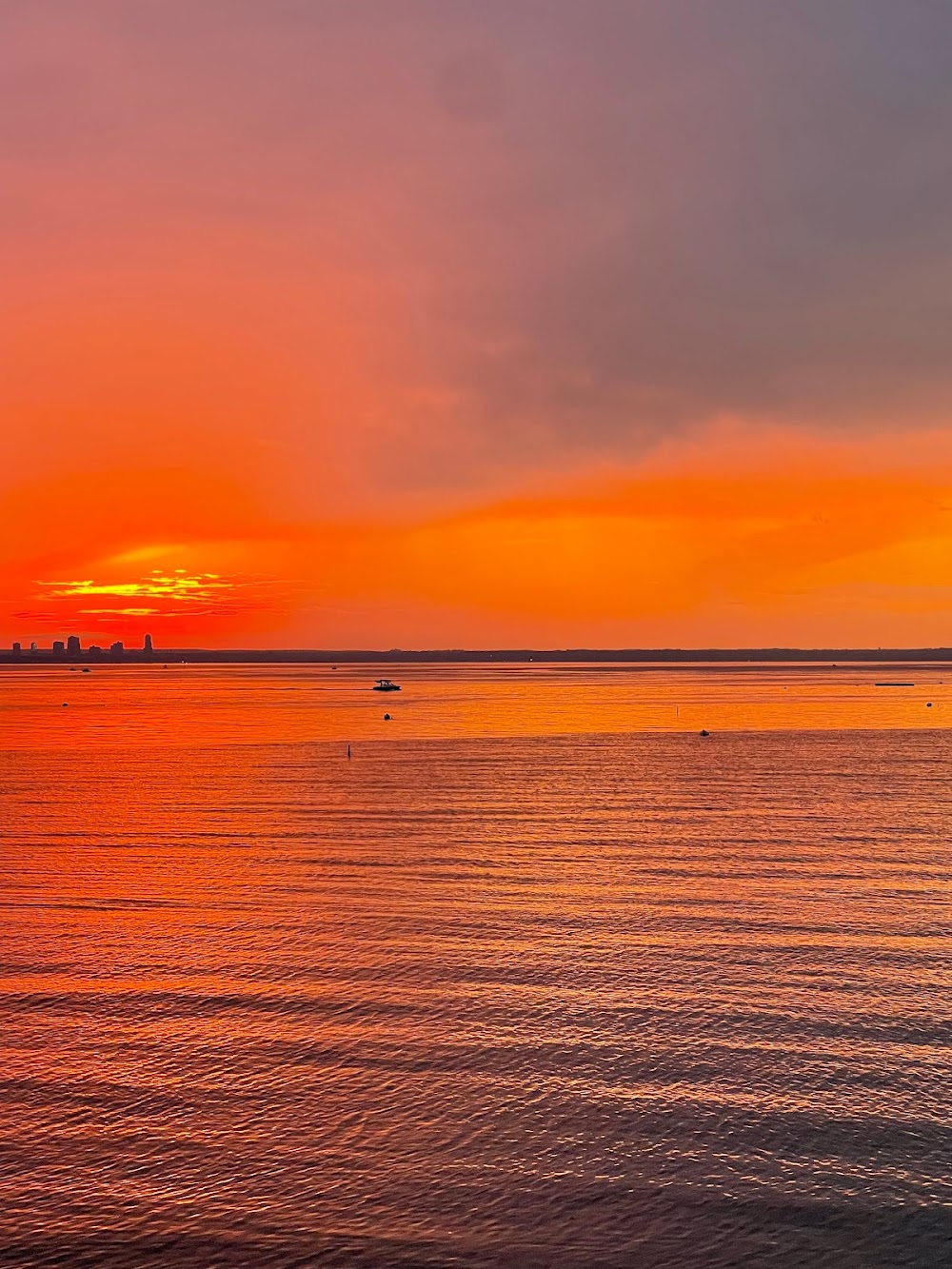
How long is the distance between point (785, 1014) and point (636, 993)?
347cm

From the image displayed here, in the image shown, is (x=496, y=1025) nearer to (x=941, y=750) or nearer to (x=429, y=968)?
(x=429, y=968)

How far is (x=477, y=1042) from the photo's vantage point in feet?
72.7

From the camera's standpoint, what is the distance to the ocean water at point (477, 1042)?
15.4 m

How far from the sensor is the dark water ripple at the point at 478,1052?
15383 millimetres

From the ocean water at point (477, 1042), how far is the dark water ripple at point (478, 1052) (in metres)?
0.08

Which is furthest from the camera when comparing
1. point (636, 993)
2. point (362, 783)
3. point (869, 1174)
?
point (362, 783)

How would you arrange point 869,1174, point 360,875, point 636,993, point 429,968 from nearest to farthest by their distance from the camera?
point 869,1174 < point 636,993 < point 429,968 < point 360,875

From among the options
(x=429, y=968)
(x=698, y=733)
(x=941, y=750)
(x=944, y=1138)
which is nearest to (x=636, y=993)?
(x=429, y=968)

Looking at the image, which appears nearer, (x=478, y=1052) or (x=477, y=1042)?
(x=478, y=1052)

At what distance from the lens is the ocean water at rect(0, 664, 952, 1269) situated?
1544 centimetres

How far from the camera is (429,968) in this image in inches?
1090

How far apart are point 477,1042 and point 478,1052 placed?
1.74 feet

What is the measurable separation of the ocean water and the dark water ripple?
8cm

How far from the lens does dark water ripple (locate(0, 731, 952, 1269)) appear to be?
50.5 feet
